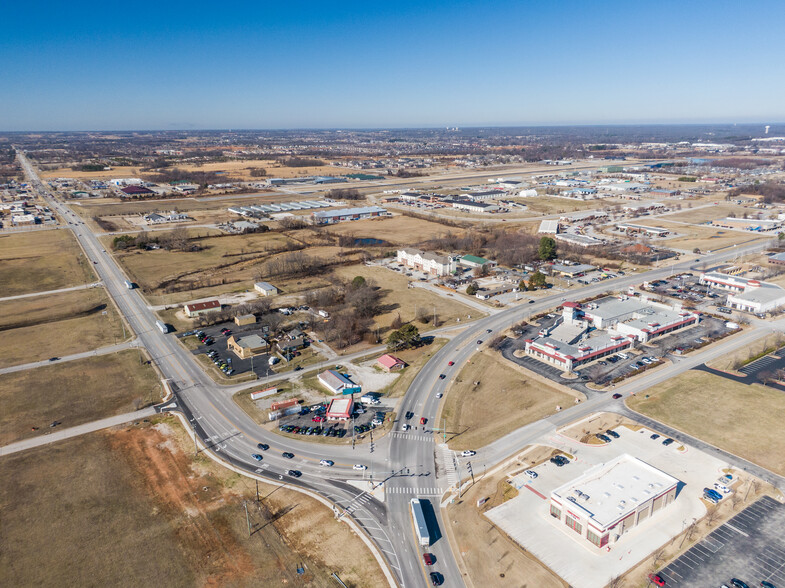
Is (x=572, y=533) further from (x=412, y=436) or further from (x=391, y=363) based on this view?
(x=391, y=363)

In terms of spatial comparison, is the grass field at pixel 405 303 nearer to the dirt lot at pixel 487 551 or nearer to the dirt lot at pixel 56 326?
the dirt lot at pixel 487 551

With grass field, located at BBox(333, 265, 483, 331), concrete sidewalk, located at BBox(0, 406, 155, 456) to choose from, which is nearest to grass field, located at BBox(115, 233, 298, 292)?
grass field, located at BBox(333, 265, 483, 331)

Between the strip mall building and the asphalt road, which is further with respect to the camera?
the strip mall building

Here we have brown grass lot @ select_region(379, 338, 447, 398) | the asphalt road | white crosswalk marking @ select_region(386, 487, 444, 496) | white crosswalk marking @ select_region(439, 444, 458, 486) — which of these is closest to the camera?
the asphalt road

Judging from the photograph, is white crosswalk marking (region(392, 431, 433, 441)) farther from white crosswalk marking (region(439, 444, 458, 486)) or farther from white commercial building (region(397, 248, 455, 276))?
white commercial building (region(397, 248, 455, 276))

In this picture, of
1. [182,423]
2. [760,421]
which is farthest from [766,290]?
[182,423]

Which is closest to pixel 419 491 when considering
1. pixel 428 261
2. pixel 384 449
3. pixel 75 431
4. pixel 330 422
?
pixel 384 449
